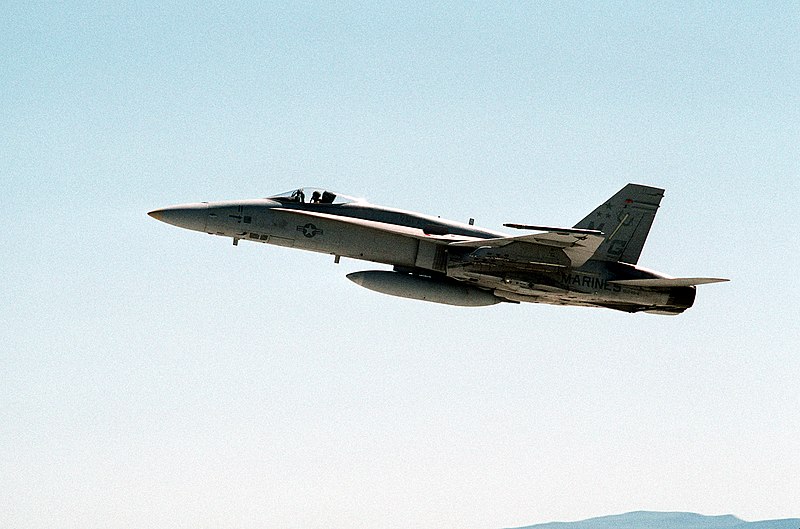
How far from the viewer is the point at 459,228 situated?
115 feet

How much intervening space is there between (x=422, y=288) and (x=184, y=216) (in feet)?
26.8

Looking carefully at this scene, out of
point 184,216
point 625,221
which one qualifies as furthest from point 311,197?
point 625,221

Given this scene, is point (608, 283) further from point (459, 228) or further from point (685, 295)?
point (459, 228)

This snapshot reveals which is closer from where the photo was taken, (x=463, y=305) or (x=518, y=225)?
(x=518, y=225)

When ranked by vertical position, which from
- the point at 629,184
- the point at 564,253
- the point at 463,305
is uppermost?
the point at 629,184

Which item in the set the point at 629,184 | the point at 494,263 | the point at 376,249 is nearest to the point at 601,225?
the point at 629,184

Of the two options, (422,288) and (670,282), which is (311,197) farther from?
(670,282)

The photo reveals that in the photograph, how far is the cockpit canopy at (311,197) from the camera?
1350 inches

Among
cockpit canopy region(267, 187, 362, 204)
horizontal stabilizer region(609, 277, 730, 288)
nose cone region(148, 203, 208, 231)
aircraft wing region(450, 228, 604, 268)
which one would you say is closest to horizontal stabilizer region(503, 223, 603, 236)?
aircraft wing region(450, 228, 604, 268)

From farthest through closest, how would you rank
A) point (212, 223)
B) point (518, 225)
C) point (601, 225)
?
point (601, 225) < point (212, 223) < point (518, 225)

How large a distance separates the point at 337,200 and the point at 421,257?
3510 millimetres

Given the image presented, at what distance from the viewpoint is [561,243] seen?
32594 mm

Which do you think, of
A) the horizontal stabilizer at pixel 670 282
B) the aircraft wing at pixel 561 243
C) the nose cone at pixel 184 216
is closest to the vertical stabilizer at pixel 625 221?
the horizontal stabilizer at pixel 670 282

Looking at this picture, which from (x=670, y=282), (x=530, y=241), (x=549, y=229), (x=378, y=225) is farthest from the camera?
(x=378, y=225)
